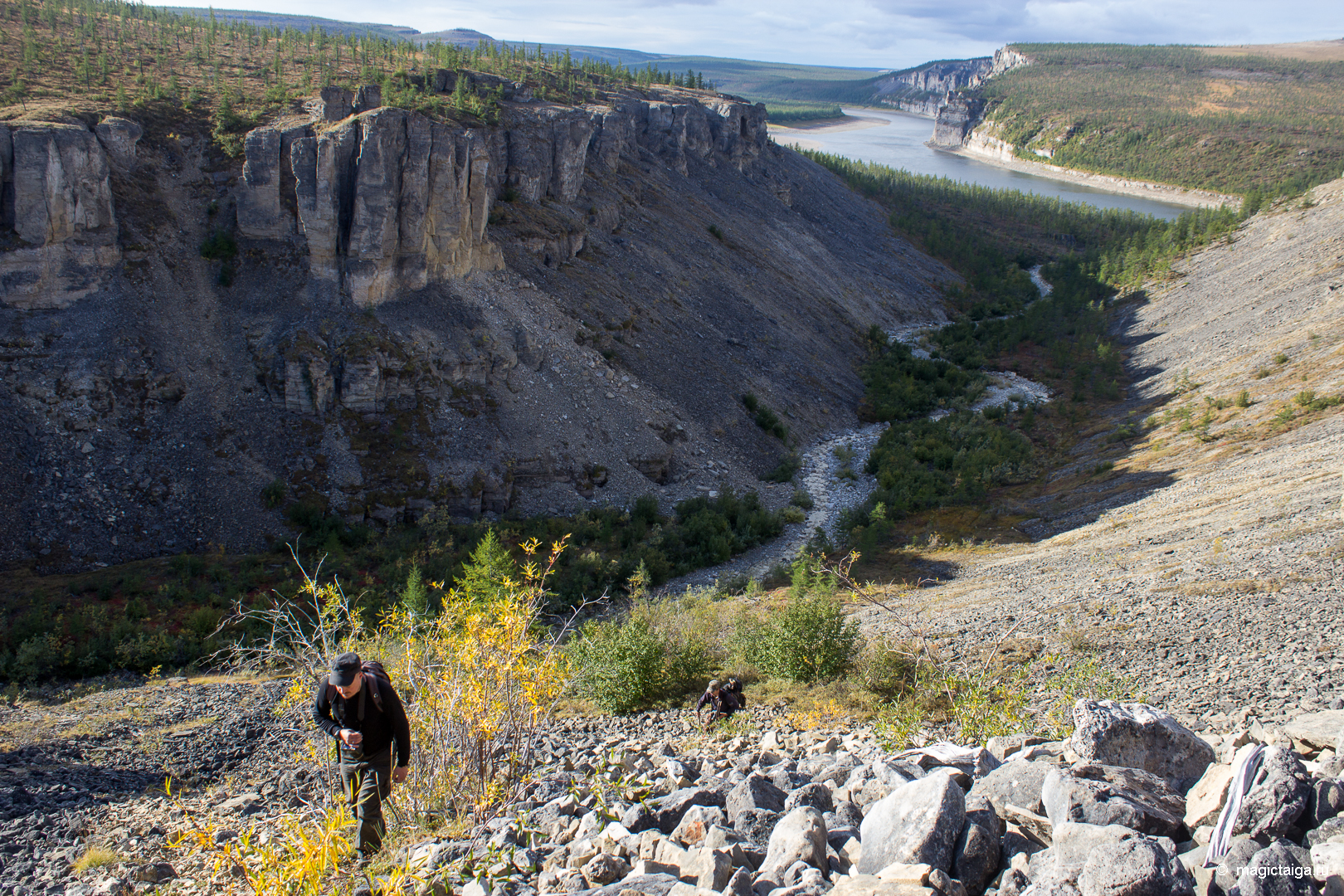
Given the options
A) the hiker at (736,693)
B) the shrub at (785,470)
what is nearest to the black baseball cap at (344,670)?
the hiker at (736,693)

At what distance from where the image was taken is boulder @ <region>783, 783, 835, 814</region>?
591cm

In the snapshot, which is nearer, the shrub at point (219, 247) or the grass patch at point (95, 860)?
the grass patch at point (95, 860)

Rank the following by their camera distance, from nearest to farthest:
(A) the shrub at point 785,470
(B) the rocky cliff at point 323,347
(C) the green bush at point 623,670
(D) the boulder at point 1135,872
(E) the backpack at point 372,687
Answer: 1. (D) the boulder at point 1135,872
2. (E) the backpack at point 372,687
3. (C) the green bush at point 623,670
4. (B) the rocky cliff at point 323,347
5. (A) the shrub at point 785,470

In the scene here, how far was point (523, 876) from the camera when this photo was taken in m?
5.39

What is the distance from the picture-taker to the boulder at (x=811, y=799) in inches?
233

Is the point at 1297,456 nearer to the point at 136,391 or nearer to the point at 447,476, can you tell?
the point at 447,476

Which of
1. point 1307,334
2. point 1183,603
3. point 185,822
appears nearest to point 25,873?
point 185,822

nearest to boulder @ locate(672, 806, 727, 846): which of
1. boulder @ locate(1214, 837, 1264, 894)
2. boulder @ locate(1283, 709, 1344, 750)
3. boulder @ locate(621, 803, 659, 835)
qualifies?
boulder @ locate(621, 803, 659, 835)

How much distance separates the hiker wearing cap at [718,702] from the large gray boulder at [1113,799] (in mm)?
4584

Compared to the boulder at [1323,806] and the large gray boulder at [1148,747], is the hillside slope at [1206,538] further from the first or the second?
the boulder at [1323,806]

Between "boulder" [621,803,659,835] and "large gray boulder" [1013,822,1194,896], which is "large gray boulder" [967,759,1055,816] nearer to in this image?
"large gray boulder" [1013,822,1194,896]

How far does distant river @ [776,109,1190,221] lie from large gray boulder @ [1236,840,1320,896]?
3621 inches

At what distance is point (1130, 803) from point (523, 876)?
13.3 ft

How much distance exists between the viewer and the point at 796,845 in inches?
197
